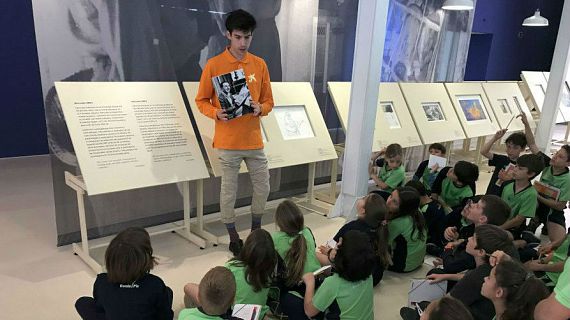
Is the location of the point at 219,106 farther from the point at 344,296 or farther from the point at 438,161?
the point at 438,161

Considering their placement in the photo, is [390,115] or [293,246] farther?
[390,115]

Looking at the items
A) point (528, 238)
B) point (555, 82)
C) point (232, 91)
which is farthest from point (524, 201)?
point (555, 82)

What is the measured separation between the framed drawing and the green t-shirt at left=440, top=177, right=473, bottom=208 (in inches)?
99.8

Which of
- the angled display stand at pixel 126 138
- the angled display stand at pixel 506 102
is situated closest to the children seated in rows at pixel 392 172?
the angled display stand at pixel 126 138

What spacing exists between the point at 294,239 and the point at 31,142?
6.06m

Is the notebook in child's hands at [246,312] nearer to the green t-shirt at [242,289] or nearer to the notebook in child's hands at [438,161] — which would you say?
the green t-shirt at [242,289]

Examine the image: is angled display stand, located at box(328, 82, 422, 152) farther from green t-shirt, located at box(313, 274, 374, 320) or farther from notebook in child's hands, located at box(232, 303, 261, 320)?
notebook in child's hands, located at box(232, 303, 261, 320)

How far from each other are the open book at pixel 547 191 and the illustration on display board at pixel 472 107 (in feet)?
9.14

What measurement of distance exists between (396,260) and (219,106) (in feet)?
6.66

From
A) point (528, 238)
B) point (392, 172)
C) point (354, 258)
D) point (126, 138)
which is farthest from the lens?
point (392, 172)

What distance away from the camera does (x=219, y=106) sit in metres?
3.74

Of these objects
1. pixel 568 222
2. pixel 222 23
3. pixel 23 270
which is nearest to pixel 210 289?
pixel 23 270

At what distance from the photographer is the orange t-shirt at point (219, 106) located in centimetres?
362

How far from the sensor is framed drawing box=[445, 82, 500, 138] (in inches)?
267
